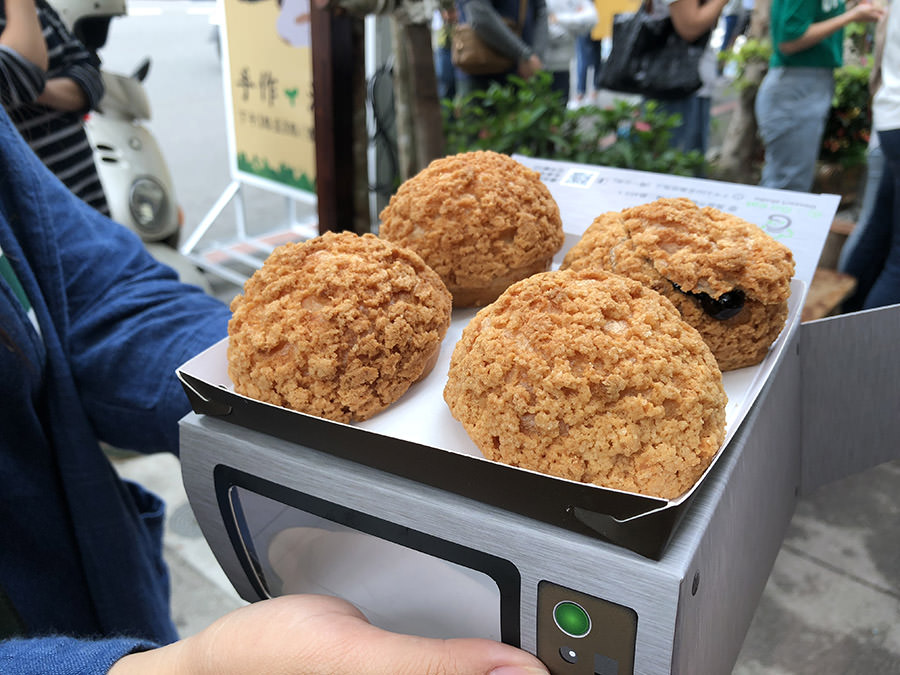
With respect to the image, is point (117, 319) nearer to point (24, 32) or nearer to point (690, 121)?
point (24, 32)

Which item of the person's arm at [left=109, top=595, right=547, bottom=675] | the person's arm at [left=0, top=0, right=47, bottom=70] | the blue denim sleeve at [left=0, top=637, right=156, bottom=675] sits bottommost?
the blue denim sleeve at [left=0, top=637, right=156, bottom=675]

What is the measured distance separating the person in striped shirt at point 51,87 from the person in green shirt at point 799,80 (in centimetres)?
211

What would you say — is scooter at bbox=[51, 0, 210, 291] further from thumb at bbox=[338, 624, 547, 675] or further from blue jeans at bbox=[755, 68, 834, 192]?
blue jeans at bbox=[755, 68, 834, 192]

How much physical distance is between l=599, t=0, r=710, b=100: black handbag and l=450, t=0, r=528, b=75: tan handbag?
0.44 m

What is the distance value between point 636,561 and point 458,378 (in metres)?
0.21

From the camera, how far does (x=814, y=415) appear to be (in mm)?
810

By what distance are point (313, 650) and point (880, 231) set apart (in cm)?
171

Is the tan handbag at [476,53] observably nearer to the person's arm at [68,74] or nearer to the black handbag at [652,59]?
the black handbag at [652,59]

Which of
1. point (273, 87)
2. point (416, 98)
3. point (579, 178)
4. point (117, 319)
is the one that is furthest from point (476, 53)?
point (117, 319)

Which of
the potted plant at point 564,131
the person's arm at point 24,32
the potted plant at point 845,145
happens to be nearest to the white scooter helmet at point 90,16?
the person's arm at point 24,32

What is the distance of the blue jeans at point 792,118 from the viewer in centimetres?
240

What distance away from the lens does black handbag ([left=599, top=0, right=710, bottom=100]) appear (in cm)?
266

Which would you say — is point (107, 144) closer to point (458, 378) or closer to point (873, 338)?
point (458, 378)

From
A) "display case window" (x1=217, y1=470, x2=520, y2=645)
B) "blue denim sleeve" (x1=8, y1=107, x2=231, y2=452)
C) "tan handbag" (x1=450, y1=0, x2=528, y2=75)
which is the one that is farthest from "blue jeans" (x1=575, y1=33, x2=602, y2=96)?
Result: "display case window" (x1=217, y1=470, x2=520, y2=645)
